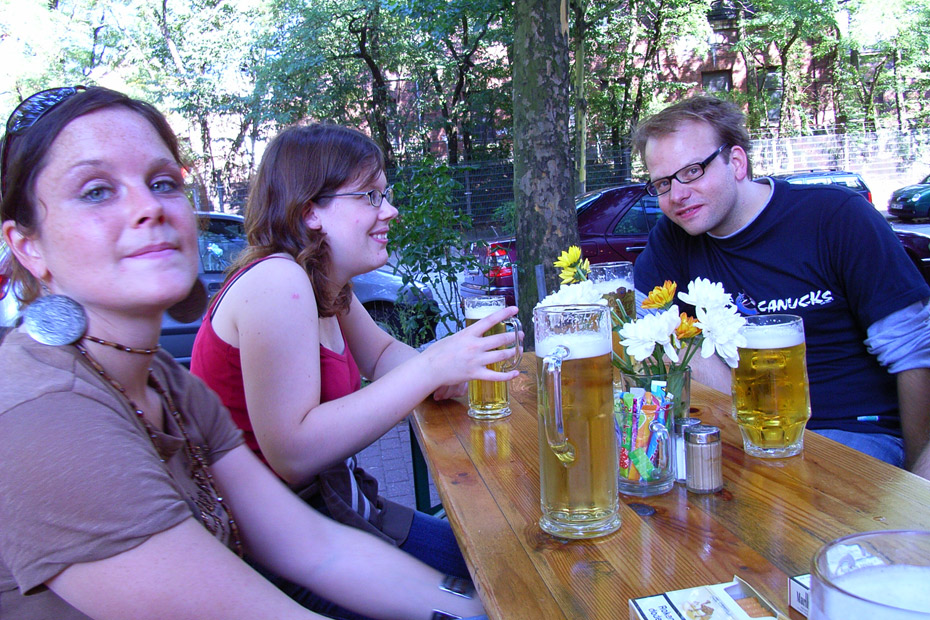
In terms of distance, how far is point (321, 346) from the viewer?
6.00ft

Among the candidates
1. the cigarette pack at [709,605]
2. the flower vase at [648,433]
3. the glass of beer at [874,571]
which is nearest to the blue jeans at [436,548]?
the flower vase at [648,433]

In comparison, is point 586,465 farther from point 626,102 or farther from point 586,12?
point 626,102

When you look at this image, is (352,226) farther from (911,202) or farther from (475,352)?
(911,202)

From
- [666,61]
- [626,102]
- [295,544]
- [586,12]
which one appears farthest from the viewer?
[666,61]

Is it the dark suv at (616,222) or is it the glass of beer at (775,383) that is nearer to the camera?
the glass of beer at (775,383)

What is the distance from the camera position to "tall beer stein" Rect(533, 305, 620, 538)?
3.59 feet

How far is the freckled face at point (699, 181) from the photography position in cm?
229

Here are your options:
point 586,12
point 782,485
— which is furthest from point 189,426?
point 586,12

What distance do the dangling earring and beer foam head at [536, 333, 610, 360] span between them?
2.36 ft

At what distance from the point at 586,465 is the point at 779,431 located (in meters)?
0.54

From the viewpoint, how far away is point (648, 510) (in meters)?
1.24

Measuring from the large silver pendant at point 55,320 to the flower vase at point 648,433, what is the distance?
0.92 m

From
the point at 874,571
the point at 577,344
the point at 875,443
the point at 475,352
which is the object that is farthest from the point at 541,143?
the point at 874,571

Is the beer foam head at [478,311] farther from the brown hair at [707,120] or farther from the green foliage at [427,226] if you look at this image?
the green foliage at [427,226]
